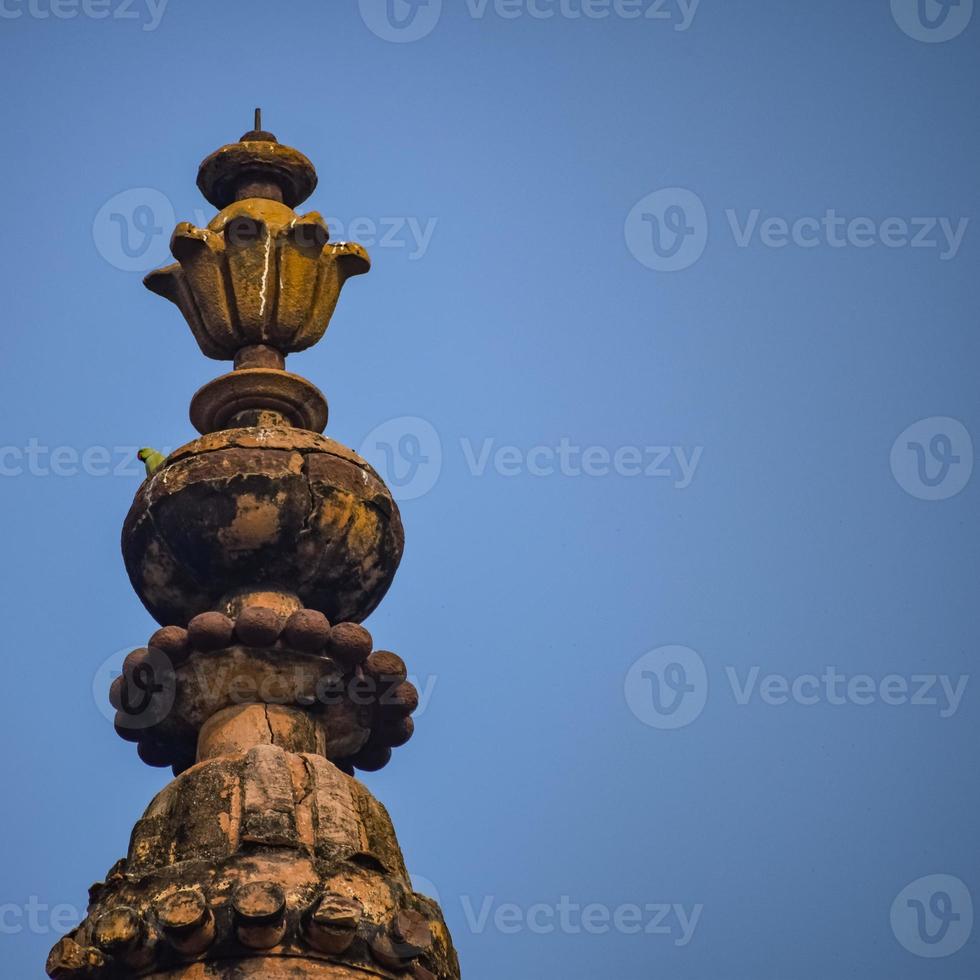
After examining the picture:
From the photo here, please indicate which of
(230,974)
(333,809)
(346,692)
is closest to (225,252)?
(346,692)

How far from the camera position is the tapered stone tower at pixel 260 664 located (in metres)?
7.73

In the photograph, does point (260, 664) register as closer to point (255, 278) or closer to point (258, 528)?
point (258, 528)

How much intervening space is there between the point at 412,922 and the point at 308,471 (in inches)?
86.3

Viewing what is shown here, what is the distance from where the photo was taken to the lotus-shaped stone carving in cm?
1003

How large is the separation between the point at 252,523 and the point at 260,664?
625 millimetres

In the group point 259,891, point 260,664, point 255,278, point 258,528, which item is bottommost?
point 259,891

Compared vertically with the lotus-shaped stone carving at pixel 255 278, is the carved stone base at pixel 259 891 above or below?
below

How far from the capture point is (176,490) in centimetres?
919

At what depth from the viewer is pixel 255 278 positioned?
397 inches

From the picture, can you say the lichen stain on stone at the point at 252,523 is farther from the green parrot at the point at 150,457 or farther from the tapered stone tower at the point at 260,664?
the green parrot at the point at 150,457

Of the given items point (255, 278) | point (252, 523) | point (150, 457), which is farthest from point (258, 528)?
point (150, 457)

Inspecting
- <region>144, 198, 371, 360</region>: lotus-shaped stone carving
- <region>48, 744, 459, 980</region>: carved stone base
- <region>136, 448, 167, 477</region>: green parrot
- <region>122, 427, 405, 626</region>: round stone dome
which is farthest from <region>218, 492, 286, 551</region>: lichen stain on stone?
<region>136, 448, 167, 477</region>: green parrot

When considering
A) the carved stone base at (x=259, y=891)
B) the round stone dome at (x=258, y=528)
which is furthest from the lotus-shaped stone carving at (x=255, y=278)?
the carved stone base at (x=259, y=891)

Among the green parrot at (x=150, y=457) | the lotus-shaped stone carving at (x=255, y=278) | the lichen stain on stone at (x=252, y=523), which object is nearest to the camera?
the lichen stain on stone at (x=252, y=523)
